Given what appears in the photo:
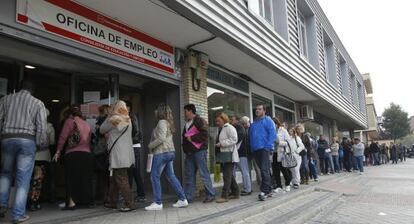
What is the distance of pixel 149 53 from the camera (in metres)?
7.54

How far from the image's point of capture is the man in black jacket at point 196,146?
273 inches

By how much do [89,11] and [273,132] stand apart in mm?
3977

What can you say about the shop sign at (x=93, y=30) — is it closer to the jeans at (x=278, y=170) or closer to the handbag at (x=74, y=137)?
the handbag at (x=74, y=137)

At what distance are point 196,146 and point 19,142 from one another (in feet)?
9.79

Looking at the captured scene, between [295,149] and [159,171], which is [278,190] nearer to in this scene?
[295,149]

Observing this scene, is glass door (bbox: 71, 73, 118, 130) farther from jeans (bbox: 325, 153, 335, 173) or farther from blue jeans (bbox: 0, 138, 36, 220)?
jeans (bbox: 325, 153, 335, 173)

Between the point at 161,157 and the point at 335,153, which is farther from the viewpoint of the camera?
the point at 335,153

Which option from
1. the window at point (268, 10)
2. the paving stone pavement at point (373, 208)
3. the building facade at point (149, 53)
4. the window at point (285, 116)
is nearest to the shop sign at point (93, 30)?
the building facade at point (149, 53)

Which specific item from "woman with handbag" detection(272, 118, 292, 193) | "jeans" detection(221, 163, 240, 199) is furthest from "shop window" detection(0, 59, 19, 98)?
"woman with handbag" detection(272, 118, 292, 193)

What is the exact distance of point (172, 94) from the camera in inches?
335

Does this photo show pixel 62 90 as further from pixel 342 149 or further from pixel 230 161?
pixel 342 149

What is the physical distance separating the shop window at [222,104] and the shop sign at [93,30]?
2046 millimetres

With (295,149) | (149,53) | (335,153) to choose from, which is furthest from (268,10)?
(335,153)

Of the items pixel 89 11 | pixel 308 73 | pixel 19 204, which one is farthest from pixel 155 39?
pixel 308 73
